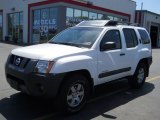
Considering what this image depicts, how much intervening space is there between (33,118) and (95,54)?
1.97 meters

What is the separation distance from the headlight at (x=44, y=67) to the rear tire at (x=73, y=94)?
48cm

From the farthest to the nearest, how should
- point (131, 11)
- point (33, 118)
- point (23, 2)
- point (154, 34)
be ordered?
point (154, 34) < point (131, 11) < point (23, 2) < point (33, 118)

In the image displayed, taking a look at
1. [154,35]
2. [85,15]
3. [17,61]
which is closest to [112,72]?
[17,61]

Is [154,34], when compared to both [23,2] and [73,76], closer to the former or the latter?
[23,2]

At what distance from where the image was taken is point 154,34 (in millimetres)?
42531

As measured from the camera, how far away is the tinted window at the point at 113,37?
21.0 feet

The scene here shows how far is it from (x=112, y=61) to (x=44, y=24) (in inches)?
884

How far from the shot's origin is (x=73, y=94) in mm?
5477

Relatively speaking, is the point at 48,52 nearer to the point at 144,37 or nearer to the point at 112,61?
the point at 112,61

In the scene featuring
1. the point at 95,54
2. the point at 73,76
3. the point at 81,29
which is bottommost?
the point at 73,76

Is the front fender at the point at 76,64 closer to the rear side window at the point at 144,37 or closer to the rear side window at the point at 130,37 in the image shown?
the rear side window at the point at 130,37

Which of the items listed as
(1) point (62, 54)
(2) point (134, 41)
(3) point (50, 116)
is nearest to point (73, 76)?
(1) point (62, 54)

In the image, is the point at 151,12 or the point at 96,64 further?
the point at 151,12

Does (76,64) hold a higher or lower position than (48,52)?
lower
